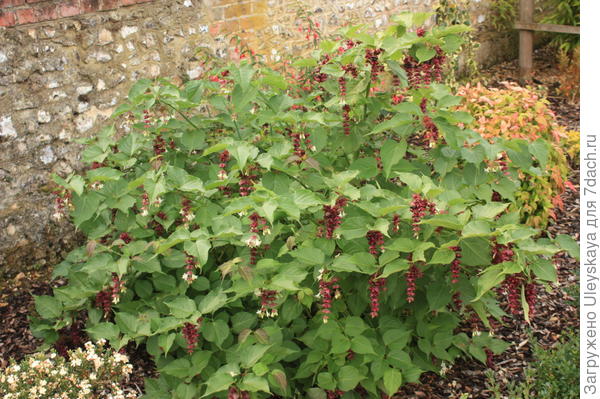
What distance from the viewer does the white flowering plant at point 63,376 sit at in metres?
2.89

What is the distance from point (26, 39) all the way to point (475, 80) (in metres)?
4.26

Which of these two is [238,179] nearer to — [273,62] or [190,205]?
[190,205]

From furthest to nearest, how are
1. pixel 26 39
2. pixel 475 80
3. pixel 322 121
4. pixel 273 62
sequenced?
pixel 475 80 < pixel 273 62 < pixel 26 39 < pixel 322 121

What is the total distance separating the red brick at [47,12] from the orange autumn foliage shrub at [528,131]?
2.76m

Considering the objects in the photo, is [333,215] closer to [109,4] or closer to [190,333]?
[190,333]

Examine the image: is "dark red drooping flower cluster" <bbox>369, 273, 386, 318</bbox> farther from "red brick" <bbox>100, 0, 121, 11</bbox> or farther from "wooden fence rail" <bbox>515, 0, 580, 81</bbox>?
"wooden fence rail" <bbox>515, 0, 580, 81</bbox>

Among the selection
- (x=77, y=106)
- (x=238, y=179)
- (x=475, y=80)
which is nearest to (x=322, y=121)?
(x=238, y=179)

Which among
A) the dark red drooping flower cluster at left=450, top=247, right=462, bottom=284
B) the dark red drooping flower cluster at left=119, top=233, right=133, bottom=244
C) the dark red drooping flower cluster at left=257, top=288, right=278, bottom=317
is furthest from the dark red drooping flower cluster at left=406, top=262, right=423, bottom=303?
the dark red drooping flower cluster at left=119, top=233, right=133, bottom=244

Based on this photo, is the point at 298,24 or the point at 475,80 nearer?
the point at 298,24

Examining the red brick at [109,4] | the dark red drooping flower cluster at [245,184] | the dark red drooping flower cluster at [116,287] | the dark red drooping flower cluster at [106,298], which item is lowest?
the dark red drooping flower cluster at [106,298]

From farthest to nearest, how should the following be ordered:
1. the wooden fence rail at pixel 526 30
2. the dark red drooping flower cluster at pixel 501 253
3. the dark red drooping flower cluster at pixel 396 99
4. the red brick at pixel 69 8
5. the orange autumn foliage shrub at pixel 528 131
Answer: the wooden fence rail at pixel 526 30 < the orange autumn foliage shrub at pixel 528 131 < the red brick at pixel 69 8 < the dark red drooping flower cluster at pixel 396 99 < the dark red drooping flower cluster at pixel 501 253

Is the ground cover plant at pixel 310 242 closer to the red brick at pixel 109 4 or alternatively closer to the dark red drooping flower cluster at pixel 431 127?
the dark red drooping flower cluster at pixel 431 127

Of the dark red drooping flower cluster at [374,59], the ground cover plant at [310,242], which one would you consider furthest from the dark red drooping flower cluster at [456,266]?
the dark red drooping flower cluster at [374,59]

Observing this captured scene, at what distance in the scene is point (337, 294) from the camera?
2.89 m
